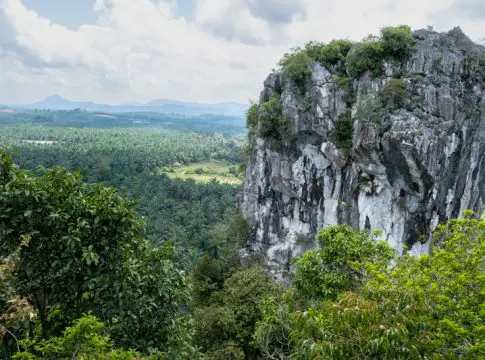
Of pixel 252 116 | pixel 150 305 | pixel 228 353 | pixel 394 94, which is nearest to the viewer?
pixel 150 305

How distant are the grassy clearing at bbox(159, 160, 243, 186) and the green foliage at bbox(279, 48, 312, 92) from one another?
4596 cm

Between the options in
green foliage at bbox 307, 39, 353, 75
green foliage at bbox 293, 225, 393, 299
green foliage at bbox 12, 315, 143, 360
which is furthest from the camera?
green foliage at bbox 307, 39, 353, 75

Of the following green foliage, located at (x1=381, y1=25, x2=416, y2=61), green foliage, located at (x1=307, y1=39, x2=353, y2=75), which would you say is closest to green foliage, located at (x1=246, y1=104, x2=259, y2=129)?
green foliage, located at (x1=307, y1=39, x2=353, y2=75)

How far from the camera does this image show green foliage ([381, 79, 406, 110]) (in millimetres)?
19703

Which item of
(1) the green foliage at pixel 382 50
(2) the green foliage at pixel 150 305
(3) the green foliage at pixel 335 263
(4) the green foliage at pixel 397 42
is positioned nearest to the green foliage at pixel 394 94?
(1) the green foliage at pixel 382 50

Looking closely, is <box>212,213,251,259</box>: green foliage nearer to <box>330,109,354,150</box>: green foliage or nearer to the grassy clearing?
<box>330,109,354,150</box>: green foliage

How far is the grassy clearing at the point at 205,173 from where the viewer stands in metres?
72.4

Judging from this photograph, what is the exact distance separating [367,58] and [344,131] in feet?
13.6

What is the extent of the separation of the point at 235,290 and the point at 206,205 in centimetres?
3179

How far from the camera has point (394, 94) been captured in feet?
64.7

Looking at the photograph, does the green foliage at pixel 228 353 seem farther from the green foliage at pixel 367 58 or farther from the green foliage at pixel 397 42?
the green foliage at pixel 397 42

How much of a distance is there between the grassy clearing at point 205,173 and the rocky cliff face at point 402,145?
4642 centimetres

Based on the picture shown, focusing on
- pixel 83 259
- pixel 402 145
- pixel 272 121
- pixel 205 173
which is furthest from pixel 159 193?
pixel 83 259

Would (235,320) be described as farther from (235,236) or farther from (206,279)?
(235,236)
